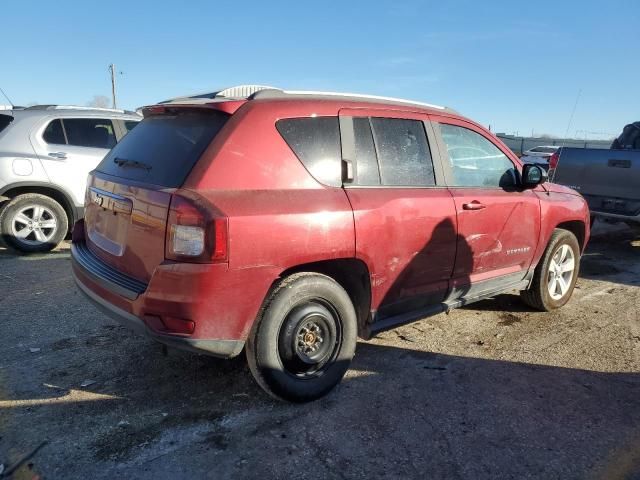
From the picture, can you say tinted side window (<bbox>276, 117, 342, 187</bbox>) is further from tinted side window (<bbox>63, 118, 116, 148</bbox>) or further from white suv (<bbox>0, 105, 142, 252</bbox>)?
tinted side window (<bbox>63, 118, 116, 148</bbox>)

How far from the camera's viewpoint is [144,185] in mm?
2924

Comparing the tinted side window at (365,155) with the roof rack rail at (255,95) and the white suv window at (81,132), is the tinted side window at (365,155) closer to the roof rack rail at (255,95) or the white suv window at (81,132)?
the roof rack rail at (255,95)

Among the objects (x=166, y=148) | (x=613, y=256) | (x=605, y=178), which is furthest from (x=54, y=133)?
(x=613, y=256)

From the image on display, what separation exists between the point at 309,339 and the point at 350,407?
0.48m

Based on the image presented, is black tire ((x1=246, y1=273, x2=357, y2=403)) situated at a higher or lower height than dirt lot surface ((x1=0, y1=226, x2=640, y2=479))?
higher

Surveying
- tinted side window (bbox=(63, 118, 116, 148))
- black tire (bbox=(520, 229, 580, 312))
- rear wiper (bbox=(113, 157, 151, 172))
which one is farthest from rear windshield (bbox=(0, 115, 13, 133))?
black tire (bbox=(520, 229, 580, 312))

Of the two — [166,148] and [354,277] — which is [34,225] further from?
[354,277]

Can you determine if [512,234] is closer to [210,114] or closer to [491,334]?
[491,334]

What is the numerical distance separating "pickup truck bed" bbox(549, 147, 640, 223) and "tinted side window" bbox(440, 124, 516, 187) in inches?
151

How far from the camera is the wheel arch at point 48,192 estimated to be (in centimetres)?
644

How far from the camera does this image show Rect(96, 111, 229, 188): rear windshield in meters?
2.88

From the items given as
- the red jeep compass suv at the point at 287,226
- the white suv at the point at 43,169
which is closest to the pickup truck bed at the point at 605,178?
the red jeep compass suv at the point at 287,226

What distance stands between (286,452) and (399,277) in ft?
4.47

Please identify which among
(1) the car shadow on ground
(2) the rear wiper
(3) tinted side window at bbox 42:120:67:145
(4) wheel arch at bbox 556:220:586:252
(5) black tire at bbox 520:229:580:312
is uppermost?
(3) tinted side window at bbox 42:120:67:145
